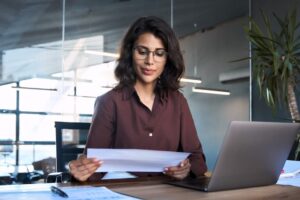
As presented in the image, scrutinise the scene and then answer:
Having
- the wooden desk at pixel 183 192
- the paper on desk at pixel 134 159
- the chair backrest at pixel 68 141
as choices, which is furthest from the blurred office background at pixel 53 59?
the wooden desk at pixel 183 192

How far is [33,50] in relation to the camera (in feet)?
16.6

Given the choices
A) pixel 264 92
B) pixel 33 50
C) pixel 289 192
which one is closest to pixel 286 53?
pixel 264 92

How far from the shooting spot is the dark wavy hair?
166 centimetres

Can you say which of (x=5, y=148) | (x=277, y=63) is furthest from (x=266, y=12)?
(x=5, y=148)

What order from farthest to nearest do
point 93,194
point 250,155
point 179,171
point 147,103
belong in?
point 147,103 → point 179,171 → point 250,155 → point 93,194

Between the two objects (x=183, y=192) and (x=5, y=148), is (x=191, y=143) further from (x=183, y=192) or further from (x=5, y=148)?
(x=5, y=148)

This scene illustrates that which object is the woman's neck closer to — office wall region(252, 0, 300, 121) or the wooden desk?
the wooden desk

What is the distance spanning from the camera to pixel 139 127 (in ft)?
5.41

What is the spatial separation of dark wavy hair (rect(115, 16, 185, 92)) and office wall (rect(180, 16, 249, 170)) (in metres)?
5.08

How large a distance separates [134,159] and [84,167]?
18cm

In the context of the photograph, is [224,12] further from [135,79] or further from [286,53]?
[135,79]

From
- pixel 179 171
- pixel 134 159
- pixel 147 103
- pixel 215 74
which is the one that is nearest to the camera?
pixel 134 159

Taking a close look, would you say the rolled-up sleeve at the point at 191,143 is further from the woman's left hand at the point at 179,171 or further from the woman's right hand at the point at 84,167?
the woman's right hand at the point at 84,167

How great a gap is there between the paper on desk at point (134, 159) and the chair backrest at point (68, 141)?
1.18 m
